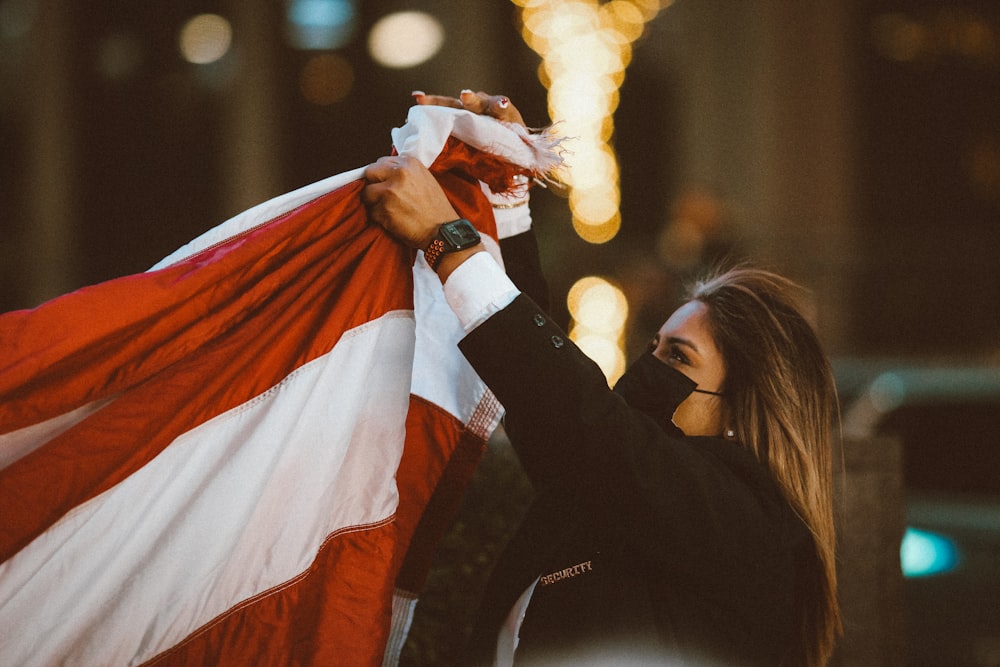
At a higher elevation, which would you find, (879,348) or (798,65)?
(798,65)

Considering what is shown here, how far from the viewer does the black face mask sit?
6.91 feet

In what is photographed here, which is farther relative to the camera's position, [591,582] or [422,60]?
[422,60]

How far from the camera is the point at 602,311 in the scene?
8414mm

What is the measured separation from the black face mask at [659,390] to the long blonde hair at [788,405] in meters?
0.14

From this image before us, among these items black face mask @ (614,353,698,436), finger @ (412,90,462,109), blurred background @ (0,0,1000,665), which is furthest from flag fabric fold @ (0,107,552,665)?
blurred background @ (0,0,1000,665)

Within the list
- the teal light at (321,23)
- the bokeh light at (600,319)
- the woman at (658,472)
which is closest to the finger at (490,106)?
the woman at (658,472)

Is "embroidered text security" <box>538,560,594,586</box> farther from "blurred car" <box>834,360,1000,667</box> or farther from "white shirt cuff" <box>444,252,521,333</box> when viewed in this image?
"blurred car" <box>834,360,1000,667</box>

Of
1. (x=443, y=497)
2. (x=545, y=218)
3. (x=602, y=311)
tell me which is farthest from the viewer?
(x=545, y=218)

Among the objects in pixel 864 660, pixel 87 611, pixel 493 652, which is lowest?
pixel 864 660

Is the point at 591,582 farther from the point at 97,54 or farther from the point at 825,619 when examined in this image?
the point at 97,54

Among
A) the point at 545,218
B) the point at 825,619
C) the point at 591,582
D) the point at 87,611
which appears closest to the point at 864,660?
the point at 825,619

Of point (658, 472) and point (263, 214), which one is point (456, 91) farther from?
point (658, 472)

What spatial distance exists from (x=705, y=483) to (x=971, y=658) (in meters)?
3.09

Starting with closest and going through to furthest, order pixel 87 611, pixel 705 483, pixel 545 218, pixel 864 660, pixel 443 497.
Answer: pixel 87 611 → pixel 705 483 → pixel 443 497 → pixel 864 660 → pixel 545 218
